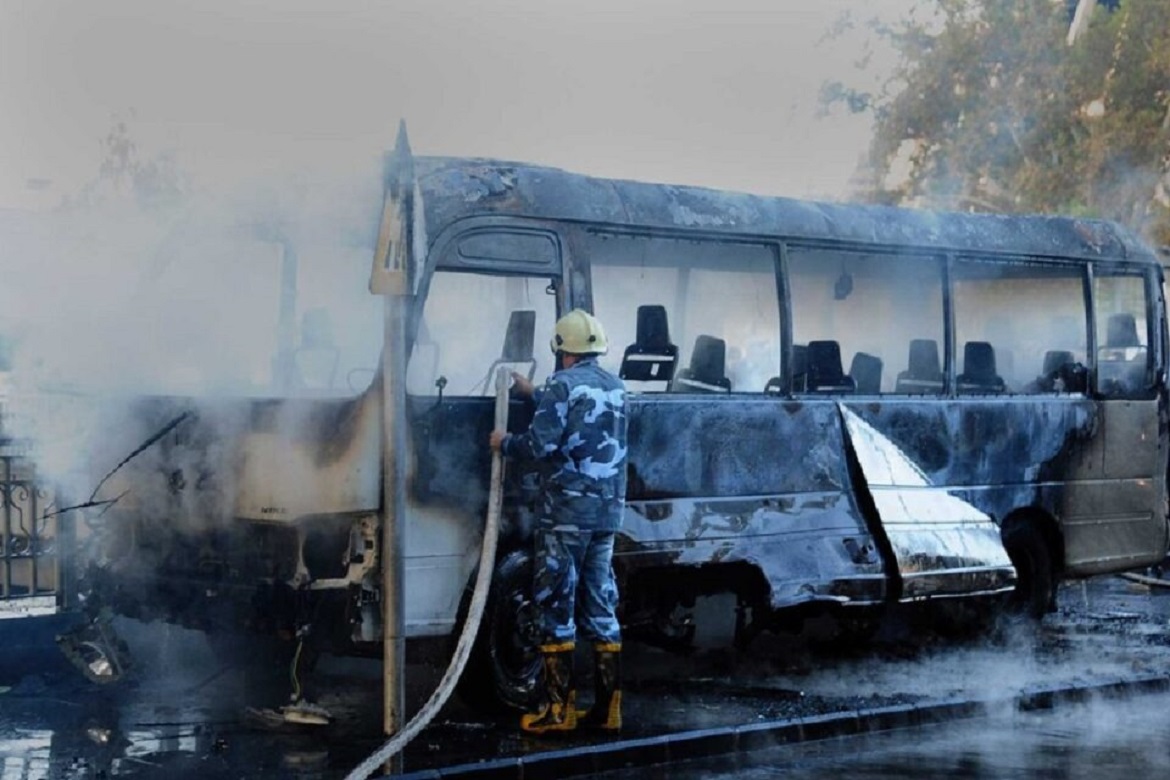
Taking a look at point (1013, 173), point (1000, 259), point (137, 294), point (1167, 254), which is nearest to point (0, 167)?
point (137, 294)

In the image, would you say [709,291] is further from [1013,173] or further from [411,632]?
[1013,173]

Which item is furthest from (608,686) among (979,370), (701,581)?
(979,370)

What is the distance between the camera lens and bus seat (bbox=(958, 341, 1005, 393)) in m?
13.9

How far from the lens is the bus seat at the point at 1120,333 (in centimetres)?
1497

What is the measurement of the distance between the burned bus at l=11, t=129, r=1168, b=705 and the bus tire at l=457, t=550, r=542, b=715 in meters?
0.02

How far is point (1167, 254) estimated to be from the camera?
69.3ft

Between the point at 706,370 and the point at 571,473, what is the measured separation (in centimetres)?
248

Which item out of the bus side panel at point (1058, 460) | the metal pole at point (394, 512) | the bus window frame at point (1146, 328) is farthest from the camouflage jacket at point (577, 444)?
the bus window frame at point (1146, 328)

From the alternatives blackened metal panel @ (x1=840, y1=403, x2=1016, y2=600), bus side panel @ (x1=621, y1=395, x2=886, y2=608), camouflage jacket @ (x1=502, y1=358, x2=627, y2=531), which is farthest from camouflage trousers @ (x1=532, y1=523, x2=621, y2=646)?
blackened metal panel @ (x1=840, y1=403, x2=1016, y2=600)

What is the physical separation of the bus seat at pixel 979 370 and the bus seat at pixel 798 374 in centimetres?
177

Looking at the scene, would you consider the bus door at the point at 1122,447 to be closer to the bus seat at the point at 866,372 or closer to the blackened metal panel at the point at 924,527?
the blackened metal panel at the point at 924,527

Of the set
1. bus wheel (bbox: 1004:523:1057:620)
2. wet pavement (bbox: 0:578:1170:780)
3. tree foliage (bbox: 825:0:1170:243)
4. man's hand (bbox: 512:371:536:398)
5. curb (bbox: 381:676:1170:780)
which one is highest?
tree foliage (bbox: 825:0:1170:243)

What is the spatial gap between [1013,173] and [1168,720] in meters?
27.3

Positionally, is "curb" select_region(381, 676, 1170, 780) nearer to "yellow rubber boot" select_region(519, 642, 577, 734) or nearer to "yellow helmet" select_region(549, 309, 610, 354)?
"yellow rubber boot" select_region(519, 642, 577, 734)
